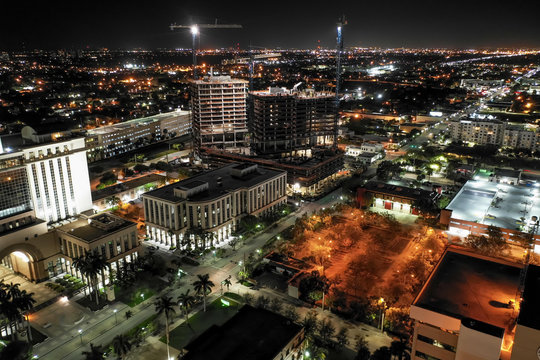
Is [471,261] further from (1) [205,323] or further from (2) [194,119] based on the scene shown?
(2) [194,119]

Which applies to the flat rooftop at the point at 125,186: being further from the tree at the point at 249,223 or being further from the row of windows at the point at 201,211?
the tree at the point at 249,223

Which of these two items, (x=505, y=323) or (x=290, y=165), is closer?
(x=505, y=323)

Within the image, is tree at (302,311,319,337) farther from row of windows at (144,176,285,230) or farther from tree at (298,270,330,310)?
row of windows at (144,176,285,230)

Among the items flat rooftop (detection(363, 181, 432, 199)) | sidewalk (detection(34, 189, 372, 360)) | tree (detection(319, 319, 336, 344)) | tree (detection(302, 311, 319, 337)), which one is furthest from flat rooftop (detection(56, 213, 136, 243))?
flat rooftop (detection(363, 181, 432, 199))

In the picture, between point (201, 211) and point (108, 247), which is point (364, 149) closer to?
point (201, 211)

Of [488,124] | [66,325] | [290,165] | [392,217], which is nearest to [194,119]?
[290,165]

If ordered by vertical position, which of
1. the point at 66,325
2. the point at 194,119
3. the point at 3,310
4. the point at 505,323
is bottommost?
the point at 66,325
